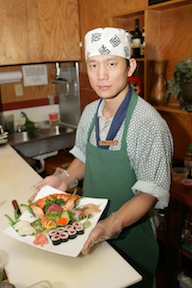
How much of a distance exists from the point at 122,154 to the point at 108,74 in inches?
12.0

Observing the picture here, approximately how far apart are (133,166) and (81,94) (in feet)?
5.41

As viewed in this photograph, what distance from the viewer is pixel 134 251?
1238 mm

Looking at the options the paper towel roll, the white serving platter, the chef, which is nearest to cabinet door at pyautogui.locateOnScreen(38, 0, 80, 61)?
the paper towel roll

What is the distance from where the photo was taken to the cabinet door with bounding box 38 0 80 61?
2340mm

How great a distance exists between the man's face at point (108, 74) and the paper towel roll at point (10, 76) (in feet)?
5.50

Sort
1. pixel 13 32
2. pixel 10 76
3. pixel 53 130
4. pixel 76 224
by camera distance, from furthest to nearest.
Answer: pixel 53 130, pixel 10 76, pixel 13 32, pixel 76 224

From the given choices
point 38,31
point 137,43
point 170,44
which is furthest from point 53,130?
point 170,44

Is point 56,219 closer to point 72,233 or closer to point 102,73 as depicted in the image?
point 72,233

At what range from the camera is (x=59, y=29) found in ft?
7.91

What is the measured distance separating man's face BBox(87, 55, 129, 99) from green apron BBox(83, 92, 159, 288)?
9 centimetres

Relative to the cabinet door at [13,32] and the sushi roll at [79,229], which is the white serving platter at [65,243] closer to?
the sushi roll at [79,229]

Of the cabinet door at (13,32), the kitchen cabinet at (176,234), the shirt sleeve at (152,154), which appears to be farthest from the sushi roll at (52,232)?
the cabinet door at (13,32)

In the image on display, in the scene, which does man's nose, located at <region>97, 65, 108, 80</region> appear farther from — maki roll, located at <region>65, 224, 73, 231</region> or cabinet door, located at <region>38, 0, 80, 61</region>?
cabinet door, located at <region>38, 0, 80, 61</region>

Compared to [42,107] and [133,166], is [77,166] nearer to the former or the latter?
[133,166]
